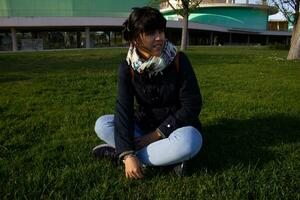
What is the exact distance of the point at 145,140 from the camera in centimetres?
396

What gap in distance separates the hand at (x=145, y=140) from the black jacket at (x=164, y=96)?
0.07 m

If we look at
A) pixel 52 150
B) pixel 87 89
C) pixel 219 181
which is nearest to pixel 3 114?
pixel 52 150

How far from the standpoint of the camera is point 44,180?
3.61 meters

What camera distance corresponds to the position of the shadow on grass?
13.5 feet

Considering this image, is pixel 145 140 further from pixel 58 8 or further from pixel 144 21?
pixel 58 8

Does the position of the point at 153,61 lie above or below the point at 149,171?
above

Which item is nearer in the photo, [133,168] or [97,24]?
[133,168]

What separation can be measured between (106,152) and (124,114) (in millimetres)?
452

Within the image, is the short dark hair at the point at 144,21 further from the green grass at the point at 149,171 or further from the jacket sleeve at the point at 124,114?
the green grass at the point at 149,171

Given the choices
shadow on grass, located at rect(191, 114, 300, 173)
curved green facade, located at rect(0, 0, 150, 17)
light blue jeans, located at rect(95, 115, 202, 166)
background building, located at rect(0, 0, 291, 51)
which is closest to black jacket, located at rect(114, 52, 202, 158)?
light blue jeans, located at rect(95, 115, 202, 166)

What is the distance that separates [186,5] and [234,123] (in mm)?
28178

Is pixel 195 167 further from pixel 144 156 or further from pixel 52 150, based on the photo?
pixel 52 150

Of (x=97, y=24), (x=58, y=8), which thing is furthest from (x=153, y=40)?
(x=58, y=8)

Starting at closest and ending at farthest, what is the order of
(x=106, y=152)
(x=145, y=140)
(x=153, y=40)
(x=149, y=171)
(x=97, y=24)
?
(x=153, y=40) < (x=149, y=171) < (x=145, y=140) < (x=106, y=152) < (x=97, y=24)
